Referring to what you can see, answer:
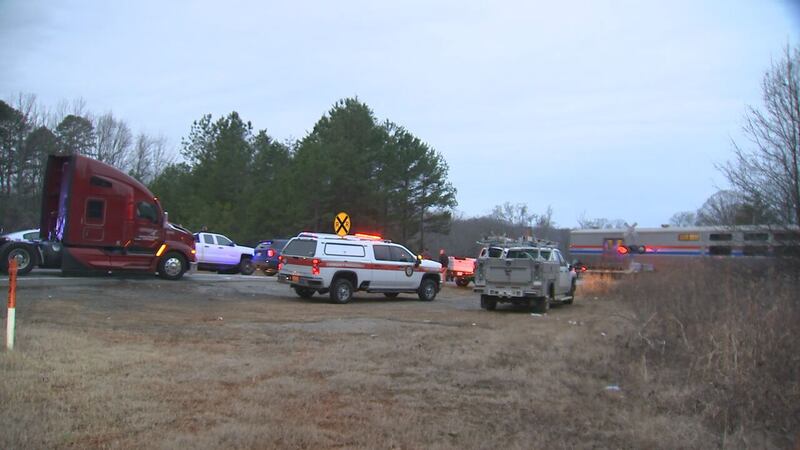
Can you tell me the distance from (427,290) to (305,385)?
1440 centimetres

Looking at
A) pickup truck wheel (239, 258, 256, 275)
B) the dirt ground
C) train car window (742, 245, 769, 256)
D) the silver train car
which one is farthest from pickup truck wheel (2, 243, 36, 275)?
the silver train car

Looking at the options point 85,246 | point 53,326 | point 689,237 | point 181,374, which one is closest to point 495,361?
point 181,374

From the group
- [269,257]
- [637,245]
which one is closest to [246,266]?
[269,257]

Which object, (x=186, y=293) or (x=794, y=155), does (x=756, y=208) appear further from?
(x=186, y=293)

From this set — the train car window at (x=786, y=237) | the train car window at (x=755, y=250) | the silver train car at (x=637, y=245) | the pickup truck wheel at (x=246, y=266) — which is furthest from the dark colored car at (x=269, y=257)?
the train car window at (x=786, y=237)

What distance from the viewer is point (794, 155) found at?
15.9 meters

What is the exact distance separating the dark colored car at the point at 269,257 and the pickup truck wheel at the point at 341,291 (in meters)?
9.92

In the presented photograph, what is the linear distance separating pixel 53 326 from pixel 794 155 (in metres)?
16.3

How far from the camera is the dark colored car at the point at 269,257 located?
28984 mm

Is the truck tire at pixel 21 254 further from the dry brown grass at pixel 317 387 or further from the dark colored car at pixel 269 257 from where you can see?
the dark colored car at pixel 269 257

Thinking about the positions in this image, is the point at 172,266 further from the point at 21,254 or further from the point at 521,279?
the point at 521,279

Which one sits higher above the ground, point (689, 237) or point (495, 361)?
point (689, 237)

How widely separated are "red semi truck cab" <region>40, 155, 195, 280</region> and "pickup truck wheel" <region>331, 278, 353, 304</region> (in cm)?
610

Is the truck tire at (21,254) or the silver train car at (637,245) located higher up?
the silver train car at (637,245)
